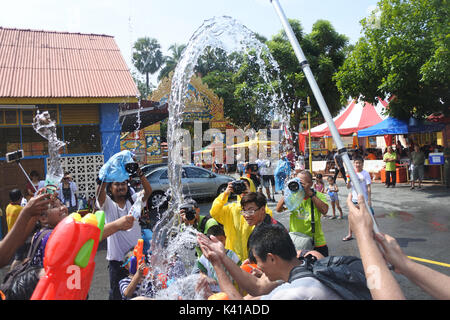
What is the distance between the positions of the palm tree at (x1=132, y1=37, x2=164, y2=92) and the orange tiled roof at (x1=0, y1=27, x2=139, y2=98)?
119 feet

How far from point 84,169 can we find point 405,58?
10.8 meters

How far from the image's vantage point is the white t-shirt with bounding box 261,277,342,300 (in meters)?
1.51

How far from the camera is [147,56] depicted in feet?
153

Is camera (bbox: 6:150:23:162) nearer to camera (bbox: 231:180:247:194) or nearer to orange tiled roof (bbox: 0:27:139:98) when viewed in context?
camera (bbox: 231:180:247:194)

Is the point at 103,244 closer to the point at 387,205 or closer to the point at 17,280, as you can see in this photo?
the point at 17,280

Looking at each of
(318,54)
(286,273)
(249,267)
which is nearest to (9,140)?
(249,267)

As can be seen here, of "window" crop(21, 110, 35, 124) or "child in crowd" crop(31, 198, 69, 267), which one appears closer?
"child in crowd" crop(31, 198, 69, 267)

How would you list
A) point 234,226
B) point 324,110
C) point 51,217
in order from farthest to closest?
point 234,226 < point 51,217 < point 324,110

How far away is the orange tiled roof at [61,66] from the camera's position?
8.65 m

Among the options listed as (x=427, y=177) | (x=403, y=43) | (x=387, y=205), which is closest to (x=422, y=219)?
(x=387, y=205)

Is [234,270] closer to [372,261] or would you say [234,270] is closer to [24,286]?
[372,261]

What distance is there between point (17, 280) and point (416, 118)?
49.7 ft

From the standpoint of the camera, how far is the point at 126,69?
9.92 meters

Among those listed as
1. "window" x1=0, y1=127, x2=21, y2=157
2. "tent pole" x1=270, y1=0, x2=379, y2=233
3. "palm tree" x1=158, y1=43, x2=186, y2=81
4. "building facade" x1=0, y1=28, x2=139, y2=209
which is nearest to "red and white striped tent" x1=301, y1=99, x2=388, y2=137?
"building facade" x1=0, y1=28, x2=139, y2=209
